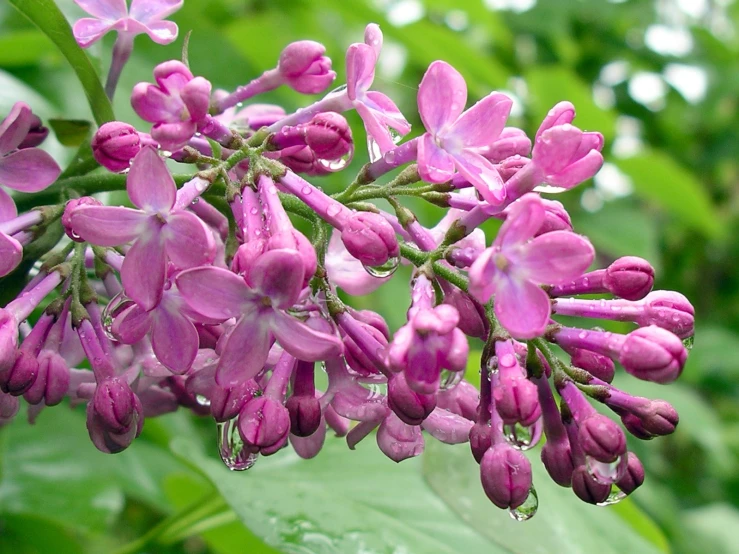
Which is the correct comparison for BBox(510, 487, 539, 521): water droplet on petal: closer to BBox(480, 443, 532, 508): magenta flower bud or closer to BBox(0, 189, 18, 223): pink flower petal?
BBox(480, 443, 532, 508): magenta flower bud

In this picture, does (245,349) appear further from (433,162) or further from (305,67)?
(305,67)

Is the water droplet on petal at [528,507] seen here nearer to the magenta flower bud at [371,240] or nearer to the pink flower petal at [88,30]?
the magenta flower bud at [371,240]

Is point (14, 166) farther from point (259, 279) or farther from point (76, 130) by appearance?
point (259, 279)

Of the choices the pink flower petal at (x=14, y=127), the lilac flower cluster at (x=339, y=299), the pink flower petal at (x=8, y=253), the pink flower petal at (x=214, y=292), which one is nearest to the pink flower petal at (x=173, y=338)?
the lilac flower cluster at (x=339, y=299)

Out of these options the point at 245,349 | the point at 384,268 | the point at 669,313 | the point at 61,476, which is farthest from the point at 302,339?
the point at 61,476

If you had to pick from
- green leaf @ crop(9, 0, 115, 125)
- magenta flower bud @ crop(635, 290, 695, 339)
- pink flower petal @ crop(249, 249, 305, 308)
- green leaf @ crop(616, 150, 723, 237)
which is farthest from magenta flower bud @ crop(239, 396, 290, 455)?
green leaf @ crop(616, 150, 723, 237)

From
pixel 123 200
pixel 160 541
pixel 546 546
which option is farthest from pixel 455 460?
pixel 123 200
